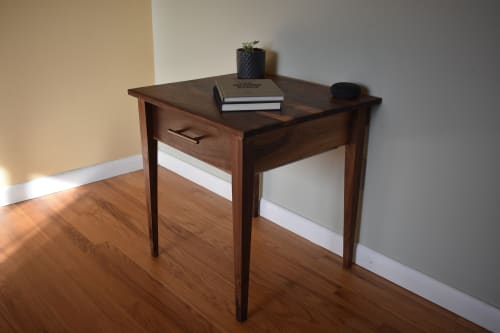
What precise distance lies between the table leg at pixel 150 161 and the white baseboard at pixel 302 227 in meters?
0.55

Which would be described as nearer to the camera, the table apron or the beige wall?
the table apron

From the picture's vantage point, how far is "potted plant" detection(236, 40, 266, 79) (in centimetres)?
178

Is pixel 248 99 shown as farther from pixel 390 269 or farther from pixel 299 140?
pixel 390 269

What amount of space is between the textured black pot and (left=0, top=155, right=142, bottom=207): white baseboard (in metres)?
1.08

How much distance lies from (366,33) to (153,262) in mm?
1142

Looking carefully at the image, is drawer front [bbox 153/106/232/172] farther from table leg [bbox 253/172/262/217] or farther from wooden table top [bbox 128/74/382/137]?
table leg [bbox 253/172/262/217]

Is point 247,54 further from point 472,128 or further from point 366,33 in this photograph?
point 472,128

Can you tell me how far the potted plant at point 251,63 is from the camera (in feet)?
5.84

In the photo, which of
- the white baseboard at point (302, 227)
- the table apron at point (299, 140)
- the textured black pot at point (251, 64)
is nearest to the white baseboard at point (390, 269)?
the white baseboard at point (302, 227)

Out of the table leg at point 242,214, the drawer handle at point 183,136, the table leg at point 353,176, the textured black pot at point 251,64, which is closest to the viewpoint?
the table leg at point 242,214

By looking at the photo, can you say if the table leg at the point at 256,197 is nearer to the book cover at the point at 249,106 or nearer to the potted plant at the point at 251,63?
the potted plant at the point at 251,63

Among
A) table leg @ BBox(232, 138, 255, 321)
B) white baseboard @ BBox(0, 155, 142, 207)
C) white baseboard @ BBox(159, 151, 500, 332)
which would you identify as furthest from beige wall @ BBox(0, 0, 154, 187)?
table leg @ BBox(232, 138, 255, 321)

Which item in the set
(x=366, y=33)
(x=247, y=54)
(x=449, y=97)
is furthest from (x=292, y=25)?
(x=449, y=97)

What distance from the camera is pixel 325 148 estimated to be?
1560 mm
